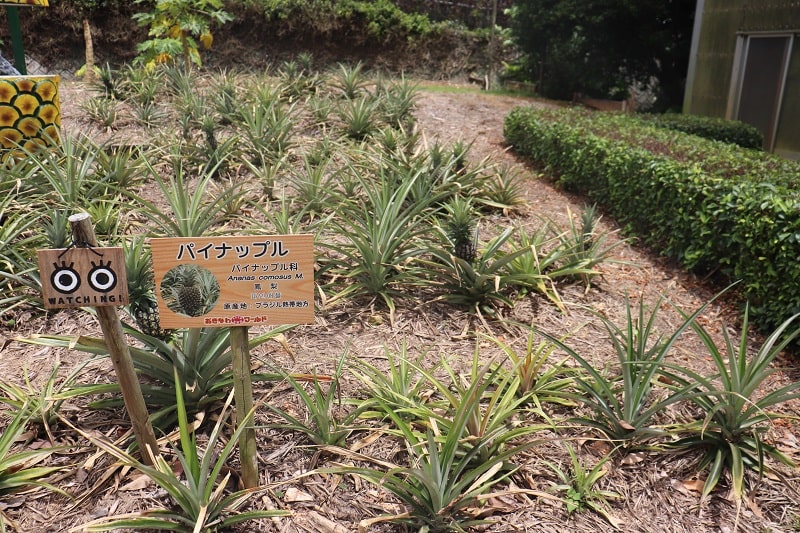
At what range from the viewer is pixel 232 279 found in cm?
202

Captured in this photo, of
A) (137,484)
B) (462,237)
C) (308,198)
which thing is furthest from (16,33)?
(137,484)

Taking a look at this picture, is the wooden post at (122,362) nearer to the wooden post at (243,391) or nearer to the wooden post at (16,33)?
the wooden post at (243,391)

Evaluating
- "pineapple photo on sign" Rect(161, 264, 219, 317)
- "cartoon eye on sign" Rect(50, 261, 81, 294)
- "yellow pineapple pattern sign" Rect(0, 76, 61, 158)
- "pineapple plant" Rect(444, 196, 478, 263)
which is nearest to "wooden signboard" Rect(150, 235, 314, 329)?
"pineapple photo on sign" Rect(161, 264, 219, 317)

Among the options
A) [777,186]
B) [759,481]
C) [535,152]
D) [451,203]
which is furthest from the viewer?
[535,152]

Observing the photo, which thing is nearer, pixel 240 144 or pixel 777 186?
pixel 777 186

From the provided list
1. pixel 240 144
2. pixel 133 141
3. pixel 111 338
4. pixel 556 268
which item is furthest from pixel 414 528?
pixel 133 141

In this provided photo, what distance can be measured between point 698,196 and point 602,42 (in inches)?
357

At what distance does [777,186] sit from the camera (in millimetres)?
4109

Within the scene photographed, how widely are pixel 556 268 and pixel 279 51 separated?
38.6ft

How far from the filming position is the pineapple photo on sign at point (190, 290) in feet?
6.50

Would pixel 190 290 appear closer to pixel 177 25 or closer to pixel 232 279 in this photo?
pixel 232 279

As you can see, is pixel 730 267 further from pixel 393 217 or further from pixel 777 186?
pixel 393 217

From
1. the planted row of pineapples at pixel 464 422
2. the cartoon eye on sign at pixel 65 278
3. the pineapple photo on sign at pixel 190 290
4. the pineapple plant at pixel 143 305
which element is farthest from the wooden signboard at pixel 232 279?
the pineapple plant at pixel 143 305

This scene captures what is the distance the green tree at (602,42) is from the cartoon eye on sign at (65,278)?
467 inches
